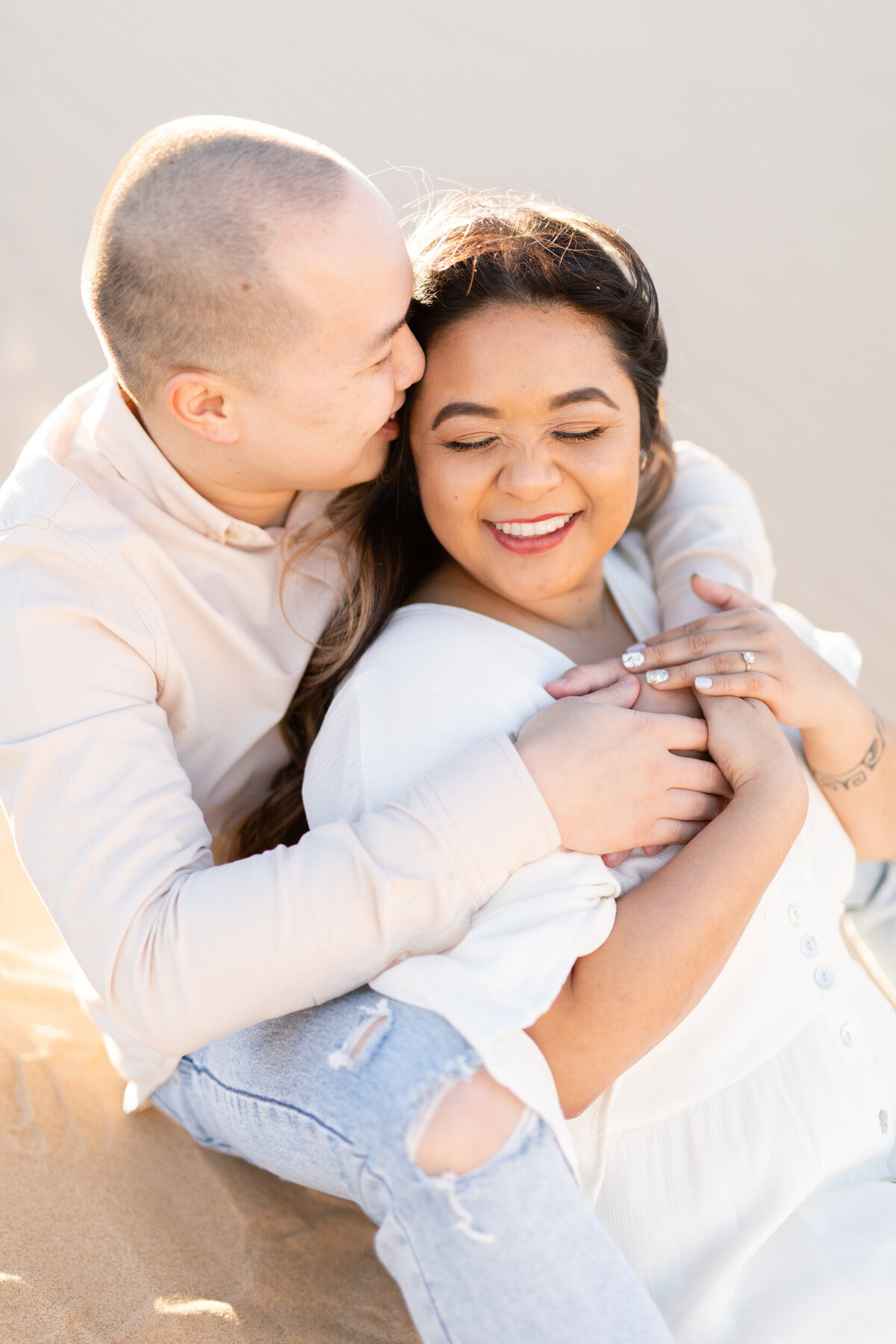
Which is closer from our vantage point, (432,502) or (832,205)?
(432,502)

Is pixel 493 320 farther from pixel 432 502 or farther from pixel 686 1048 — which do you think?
pixel 686 1048

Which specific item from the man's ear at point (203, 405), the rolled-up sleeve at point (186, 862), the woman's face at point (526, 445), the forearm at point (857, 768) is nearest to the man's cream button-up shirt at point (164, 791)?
the rolled-up sleeve at point (186, 862)

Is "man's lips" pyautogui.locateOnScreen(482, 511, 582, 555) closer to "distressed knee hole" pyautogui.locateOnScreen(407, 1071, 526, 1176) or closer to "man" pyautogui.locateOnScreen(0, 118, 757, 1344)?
"man" pyautogui.locateOnScreen(0, 118, 757, 1344)

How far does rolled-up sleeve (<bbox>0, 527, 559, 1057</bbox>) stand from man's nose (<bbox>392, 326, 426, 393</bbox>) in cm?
72

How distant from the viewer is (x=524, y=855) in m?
1.64

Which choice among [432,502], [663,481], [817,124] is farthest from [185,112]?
[432,502]

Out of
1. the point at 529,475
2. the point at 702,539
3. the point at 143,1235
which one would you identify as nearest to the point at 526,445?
the point at 529,475

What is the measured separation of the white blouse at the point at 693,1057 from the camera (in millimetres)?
1580

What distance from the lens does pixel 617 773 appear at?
5.76 ft

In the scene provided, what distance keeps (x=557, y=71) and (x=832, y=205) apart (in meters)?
2.14

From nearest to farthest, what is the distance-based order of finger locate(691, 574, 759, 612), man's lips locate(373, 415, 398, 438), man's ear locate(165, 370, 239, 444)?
man's ear locate(165, 370, 239, 444)
man's lips locate(373, 415, 398, 438)
finger locate(691, 574, 759, 612)

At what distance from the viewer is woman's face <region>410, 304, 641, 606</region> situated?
1.98m

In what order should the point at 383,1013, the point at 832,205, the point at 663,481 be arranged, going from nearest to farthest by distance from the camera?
the point at 383,1013 < the point at 663,481 < the point at 832,205

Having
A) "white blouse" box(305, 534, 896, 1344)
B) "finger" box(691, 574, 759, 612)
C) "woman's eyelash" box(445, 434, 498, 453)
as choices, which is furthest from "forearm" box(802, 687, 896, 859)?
"woman's eyelash" box(445, 434, 498, 453)
